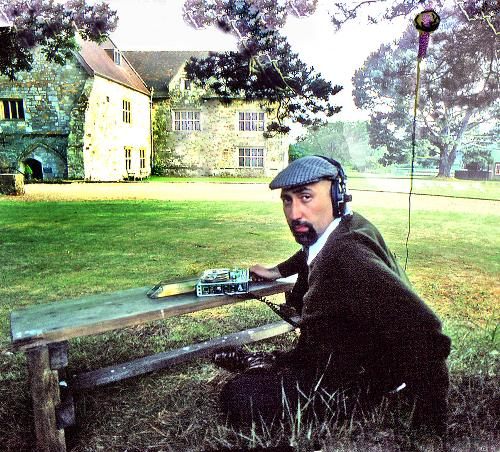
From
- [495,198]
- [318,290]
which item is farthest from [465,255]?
[318,290]

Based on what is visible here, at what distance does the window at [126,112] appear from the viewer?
2.82m

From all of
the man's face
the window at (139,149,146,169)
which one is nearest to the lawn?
the window at (139,149,146,169)

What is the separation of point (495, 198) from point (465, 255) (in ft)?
3.92

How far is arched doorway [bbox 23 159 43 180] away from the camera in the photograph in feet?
8.97

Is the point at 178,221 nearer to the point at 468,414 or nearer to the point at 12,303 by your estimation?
the point at 12,303

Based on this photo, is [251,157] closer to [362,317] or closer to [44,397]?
[362,317]

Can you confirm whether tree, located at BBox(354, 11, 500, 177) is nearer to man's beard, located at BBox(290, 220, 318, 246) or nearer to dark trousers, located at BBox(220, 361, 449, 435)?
man's beard, located at BBox(290, 220, 318, 246)

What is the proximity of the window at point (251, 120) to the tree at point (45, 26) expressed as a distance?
34.8 inches

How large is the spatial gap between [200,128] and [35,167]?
3.84ft

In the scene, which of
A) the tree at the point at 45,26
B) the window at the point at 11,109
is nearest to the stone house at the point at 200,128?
the tree at the point at 45,26

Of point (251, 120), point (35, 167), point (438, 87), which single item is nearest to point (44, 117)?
point (35, 167)

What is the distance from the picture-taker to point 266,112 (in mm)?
2561

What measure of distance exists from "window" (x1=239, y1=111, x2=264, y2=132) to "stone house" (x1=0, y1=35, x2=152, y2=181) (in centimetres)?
68

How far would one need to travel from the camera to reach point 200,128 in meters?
2.85
